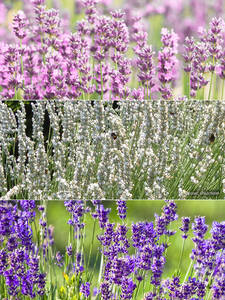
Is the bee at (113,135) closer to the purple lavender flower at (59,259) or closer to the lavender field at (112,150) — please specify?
the lavender field at (112,150)

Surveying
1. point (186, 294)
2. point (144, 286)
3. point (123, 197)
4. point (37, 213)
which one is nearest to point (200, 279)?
point (186, 294)

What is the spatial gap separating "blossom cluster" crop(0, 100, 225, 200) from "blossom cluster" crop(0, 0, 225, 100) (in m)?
0.24

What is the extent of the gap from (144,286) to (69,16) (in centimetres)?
137

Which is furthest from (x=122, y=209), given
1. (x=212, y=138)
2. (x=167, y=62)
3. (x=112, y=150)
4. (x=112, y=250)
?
(x=167, y=62)

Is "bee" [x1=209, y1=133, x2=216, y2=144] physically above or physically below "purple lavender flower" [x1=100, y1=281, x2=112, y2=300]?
above

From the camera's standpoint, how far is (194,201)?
183 cm

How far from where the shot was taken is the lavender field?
173cm

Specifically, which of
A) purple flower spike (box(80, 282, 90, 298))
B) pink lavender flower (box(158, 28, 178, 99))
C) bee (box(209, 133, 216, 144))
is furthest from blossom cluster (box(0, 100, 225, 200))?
purple flower spike (box(80, 282, 90, 298))

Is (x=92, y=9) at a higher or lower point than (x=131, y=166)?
higher

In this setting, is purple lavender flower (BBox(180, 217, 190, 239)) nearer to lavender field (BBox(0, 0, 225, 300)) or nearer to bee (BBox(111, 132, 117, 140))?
lavender field (BBox(0, 0, 225, 300))

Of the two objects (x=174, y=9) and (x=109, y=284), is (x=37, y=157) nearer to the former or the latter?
(x=109, y=284)

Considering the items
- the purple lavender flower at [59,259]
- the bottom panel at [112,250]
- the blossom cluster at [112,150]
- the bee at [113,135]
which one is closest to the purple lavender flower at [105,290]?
the bottom panel at [112,250]

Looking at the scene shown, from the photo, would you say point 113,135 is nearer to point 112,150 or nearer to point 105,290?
point 112,150

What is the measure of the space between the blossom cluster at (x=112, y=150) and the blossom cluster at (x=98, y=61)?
0.24 meters
